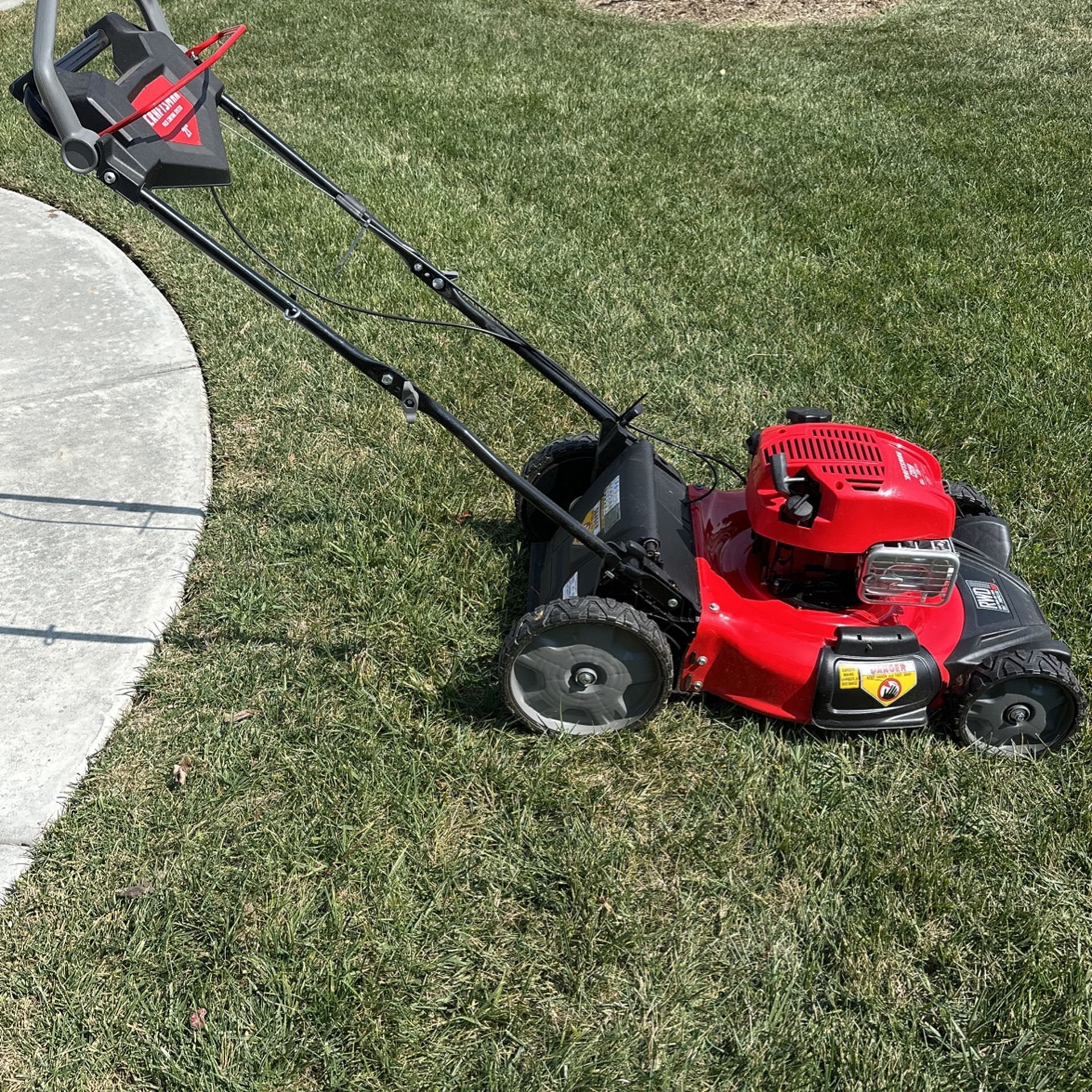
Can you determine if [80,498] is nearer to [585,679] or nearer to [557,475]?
[557,475]

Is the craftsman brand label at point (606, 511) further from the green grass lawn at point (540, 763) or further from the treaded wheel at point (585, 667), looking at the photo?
the green grass lawn at point (540, 763)

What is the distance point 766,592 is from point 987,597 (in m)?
0.59

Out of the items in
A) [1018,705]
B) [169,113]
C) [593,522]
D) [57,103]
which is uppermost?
[57,103]

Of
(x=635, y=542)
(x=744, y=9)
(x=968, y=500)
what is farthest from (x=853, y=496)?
(x=744, y=9)

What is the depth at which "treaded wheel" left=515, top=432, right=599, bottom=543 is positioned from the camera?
121 inches

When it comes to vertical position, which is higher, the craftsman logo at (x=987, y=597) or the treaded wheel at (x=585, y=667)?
the treaded wheel at (x=585, y=667)

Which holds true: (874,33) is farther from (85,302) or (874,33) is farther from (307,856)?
(307,856)

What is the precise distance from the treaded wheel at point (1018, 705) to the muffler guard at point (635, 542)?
70 centimetres

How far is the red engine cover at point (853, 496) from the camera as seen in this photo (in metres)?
2.33

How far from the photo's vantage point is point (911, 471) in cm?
244

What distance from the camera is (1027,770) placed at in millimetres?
2574

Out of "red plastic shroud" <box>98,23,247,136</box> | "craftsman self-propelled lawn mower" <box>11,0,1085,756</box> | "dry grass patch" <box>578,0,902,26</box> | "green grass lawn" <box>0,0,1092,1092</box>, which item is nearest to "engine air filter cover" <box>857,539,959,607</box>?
"craftsman self-propelled lawn mower" <box>11,0,1085,756</box>

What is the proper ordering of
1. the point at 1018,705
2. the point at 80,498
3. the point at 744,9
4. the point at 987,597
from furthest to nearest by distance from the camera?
the point at 744,9 < the point at 80,498 < the point at 987,597 < the point at 1018,705

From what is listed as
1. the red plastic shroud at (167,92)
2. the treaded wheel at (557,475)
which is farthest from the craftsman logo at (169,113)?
the treaded wheel at (557,475)
